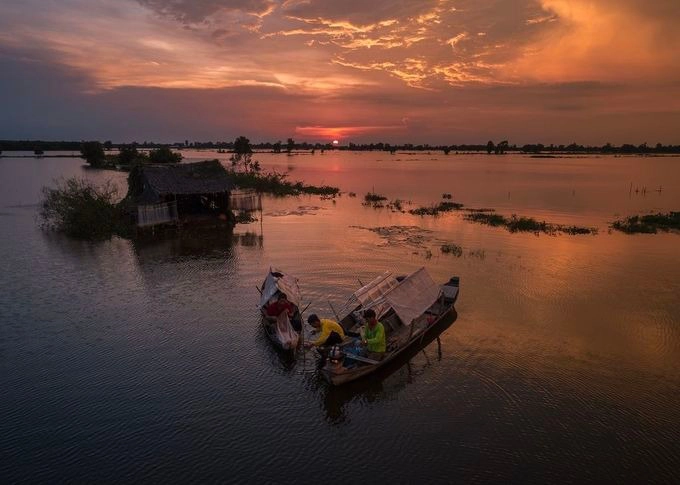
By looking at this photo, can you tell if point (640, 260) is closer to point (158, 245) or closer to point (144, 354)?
point (144, 354)

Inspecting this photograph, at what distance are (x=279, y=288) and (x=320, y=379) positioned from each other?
4326mm

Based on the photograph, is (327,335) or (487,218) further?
(487,218)

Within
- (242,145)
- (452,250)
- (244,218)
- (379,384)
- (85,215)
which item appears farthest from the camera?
(242,145)

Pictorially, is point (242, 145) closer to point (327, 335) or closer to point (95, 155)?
point (95, 155)

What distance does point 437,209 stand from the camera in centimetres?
4203

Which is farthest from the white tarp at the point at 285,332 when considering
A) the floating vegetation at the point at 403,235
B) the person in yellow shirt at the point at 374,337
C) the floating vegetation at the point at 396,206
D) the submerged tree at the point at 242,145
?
the submerged tree at the point at 242,145

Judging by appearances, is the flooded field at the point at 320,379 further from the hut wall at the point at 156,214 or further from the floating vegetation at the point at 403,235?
the hut wall at the point at 156,214

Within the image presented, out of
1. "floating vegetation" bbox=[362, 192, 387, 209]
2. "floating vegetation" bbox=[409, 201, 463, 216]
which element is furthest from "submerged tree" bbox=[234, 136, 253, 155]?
"floating vegetation" bbox=[409, 201, 463, 216]

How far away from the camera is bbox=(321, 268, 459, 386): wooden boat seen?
1239 centimetres

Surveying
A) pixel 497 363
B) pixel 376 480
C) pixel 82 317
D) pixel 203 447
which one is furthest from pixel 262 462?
pixel 82 317

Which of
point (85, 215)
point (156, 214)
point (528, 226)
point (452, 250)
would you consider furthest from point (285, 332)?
point (528, 226)

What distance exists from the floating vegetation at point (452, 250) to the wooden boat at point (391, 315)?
9.20m

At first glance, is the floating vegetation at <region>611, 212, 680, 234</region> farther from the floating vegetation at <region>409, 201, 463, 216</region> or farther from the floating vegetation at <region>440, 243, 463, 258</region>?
the floating vegetation at <region>440, 243, 463, 258</region>

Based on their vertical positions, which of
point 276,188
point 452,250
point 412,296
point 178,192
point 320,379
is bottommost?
point 320,379
